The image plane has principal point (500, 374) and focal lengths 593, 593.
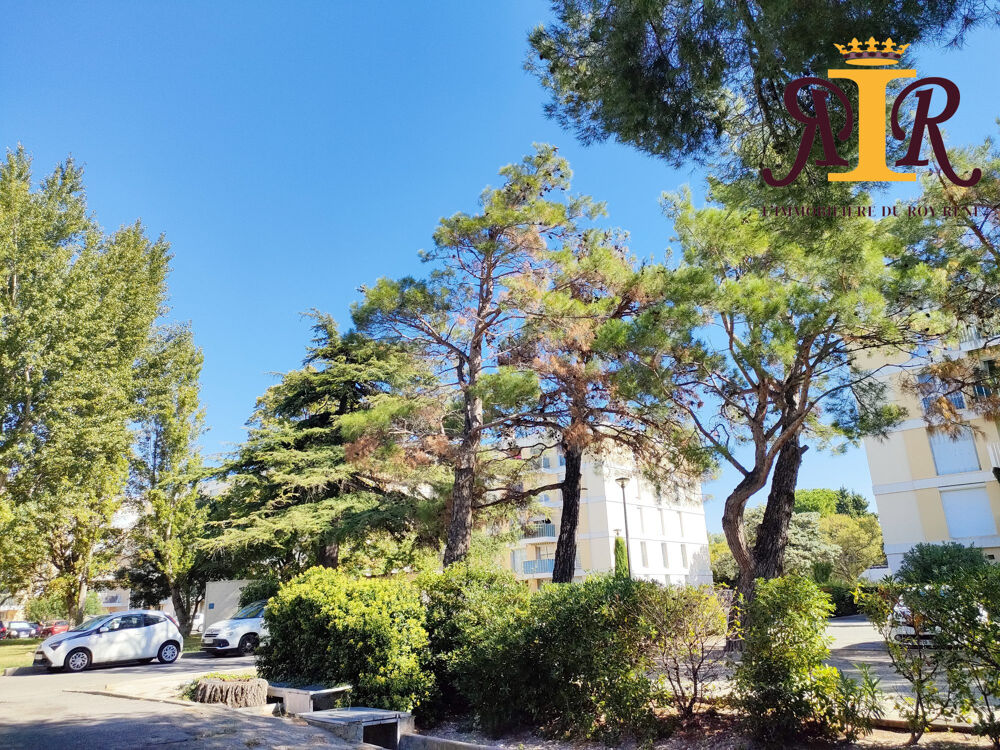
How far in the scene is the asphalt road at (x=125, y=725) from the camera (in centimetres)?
561

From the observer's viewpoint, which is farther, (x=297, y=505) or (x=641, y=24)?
(x=297, y=505)

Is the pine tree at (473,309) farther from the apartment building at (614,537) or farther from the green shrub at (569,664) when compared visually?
the apartment building at (614,537)

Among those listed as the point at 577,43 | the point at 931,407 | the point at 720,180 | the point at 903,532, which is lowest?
the point at 903,532

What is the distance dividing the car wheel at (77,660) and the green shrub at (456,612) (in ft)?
33.9

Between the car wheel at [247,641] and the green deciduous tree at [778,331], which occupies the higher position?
the green deciduous tree at [778,331]

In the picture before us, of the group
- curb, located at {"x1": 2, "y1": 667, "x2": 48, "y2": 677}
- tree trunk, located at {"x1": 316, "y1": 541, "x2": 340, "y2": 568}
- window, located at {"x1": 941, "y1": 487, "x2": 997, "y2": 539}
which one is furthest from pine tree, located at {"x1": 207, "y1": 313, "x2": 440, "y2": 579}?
window, located at {"x1": 941, "y1": 487, "x2": 997, "y2": 539}

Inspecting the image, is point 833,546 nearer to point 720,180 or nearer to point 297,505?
point 297,505

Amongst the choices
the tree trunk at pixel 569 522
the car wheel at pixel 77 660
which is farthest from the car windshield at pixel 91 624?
the tree trunk at pixel 569 522

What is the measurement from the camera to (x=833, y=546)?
41625 millimetres

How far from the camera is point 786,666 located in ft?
14.9

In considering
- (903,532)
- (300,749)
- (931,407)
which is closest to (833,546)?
(903,532)

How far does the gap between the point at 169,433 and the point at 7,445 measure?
659 cm

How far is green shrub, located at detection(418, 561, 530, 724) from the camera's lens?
6.72 meters

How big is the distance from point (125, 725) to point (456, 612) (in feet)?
12.1
